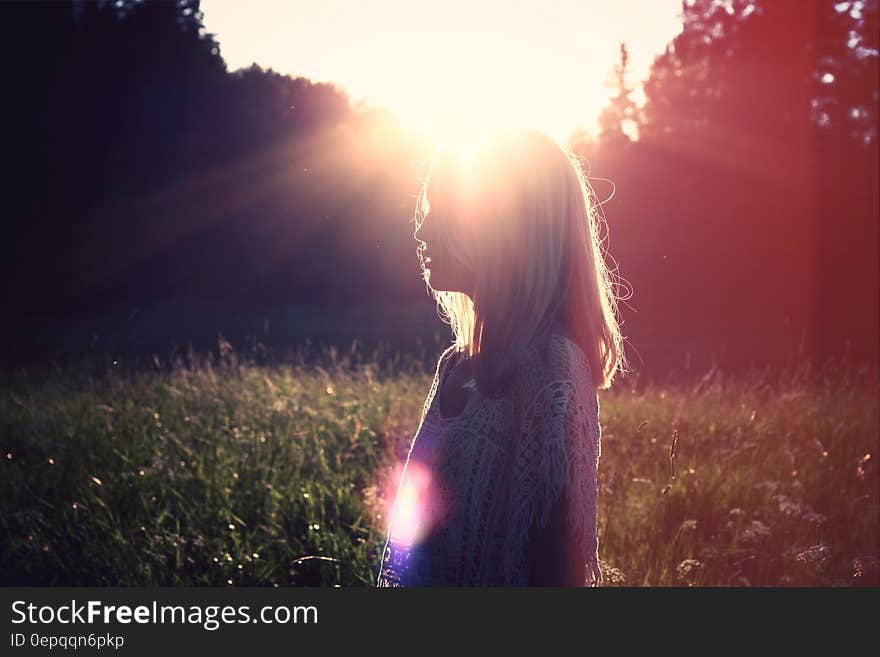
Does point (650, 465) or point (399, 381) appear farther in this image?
point (399, 381)

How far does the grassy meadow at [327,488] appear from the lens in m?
3.53

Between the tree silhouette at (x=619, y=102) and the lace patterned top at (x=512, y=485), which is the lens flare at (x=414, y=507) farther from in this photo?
the tree silhouette at (x=619, y=102)

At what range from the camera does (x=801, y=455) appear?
4906mm

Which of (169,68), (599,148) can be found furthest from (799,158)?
(169,68)

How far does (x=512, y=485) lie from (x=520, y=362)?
263 mm

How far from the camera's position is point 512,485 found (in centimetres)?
150

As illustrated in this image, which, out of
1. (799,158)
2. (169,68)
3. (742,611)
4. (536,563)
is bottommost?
(742,611)

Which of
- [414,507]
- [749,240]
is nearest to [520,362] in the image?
[414,507]

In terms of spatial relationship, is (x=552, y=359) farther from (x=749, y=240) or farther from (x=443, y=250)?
(x=749, y=240)

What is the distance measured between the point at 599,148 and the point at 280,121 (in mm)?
9046

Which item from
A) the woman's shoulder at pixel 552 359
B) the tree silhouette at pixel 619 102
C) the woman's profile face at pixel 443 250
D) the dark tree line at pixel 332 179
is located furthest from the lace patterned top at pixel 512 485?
the tree silhouette at pixel 619 102

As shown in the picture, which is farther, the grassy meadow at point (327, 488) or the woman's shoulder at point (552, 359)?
the grassy meadow at point (327, 488)

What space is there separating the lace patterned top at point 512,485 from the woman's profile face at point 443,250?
25 cm

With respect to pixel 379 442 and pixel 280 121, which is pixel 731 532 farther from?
pixel 280 121
